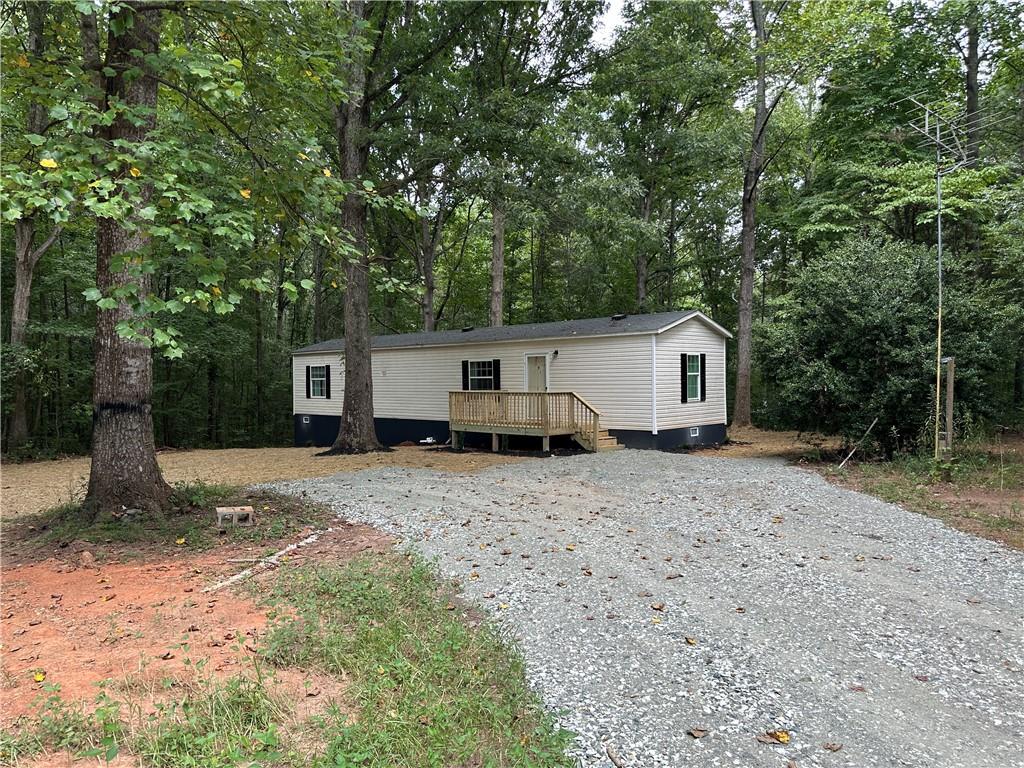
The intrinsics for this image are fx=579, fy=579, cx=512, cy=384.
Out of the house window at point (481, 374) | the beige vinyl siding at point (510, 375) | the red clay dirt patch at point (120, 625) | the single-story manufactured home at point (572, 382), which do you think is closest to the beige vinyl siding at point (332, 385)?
the beige vinyl siding at point (510, 375)

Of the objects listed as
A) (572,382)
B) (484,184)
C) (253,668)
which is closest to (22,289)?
(484,184)

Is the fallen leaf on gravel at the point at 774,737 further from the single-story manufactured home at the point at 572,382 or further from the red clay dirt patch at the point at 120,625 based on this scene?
the single-story manufactured home at the point at 572,382

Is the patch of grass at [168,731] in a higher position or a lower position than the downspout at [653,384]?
lower

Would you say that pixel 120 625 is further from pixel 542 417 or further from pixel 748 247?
pixel 748 247

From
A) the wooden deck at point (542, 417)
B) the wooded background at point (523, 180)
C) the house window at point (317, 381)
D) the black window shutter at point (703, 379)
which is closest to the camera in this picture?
the wooded background at point (523, 180)

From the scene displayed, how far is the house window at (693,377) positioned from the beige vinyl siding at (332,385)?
10040 millimetres

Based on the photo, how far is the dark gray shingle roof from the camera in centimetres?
1312

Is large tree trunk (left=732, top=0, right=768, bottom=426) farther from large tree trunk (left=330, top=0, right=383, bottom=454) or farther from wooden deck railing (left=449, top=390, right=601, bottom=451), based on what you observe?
large tree trunk (left=330, top=0, right=383, bottom=454)

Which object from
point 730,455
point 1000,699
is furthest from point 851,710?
point 730,455

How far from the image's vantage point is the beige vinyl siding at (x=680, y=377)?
1289cm

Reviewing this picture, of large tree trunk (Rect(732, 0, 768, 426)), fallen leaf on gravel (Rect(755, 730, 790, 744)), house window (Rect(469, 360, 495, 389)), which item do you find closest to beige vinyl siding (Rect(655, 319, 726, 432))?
large tree trunk (Rect(732, 0, 768, 426))

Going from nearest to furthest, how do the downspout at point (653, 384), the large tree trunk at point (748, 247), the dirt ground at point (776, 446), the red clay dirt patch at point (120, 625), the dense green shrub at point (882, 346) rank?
the red clay dirt patch at point (120, 625) < the dense green shrub at point (882, 346) < the dirt ground at point (776, 446) < the downspout at point (653, 384) < the large tree trunk at point (748, 247)

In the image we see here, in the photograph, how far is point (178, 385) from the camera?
67.7 feet

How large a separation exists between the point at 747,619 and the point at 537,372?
36.0 feet
